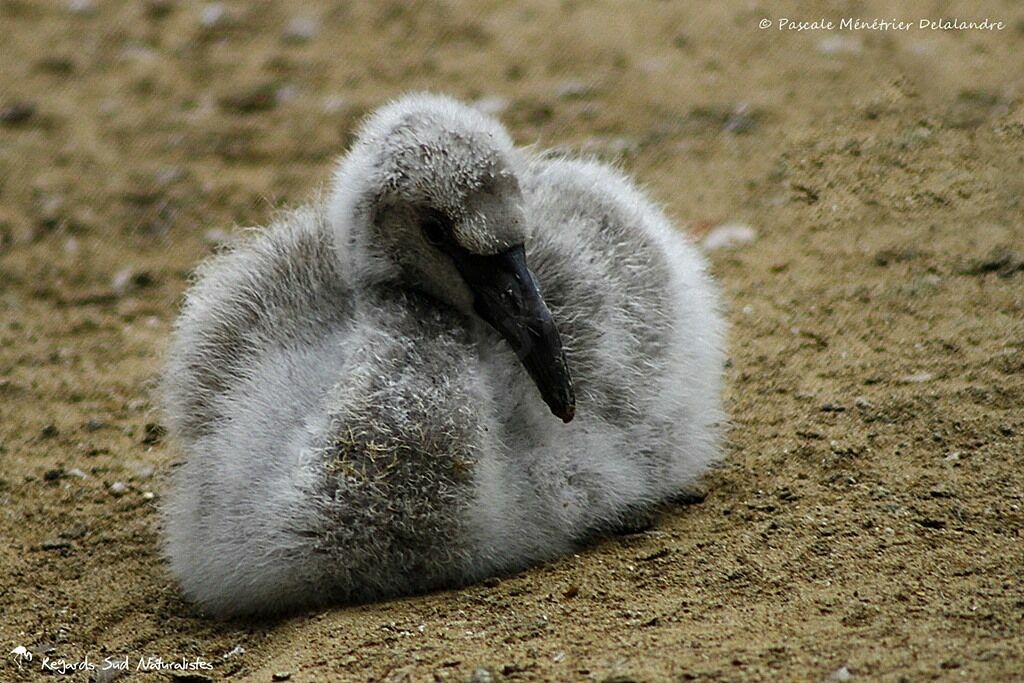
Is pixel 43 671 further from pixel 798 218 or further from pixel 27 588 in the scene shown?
pixel 798 218

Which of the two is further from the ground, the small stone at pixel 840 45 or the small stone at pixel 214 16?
the small stone at pixel 840 45

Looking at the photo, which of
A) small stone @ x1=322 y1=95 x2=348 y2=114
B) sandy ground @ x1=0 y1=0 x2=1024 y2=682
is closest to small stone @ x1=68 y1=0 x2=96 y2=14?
sandy ground @ x1=0 y1=0 x2=1024 y2=682

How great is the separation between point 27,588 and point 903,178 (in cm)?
397

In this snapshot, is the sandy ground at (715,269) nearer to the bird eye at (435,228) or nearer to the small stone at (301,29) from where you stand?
the small stone at (301,29)

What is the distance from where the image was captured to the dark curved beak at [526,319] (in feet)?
13.3

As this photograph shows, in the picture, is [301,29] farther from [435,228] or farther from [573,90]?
[435,228]

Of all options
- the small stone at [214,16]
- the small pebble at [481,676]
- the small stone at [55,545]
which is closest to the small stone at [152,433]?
the small stone at [55,545]

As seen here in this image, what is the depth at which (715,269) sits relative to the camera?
6238mm

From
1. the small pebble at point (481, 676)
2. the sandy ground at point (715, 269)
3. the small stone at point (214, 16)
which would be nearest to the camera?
the small pebble at point (481, 676)

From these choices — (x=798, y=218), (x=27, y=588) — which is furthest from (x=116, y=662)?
(x=798, y=218)

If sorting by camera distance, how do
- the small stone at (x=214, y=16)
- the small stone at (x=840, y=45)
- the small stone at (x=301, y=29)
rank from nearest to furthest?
the small stone at (x=840, y=45) < the small stone at (x=301, y=29) < the small stone at (x=214, y=16)

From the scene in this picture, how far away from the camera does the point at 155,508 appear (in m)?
5.14

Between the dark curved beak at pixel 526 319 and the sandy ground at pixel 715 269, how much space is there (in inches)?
21.1

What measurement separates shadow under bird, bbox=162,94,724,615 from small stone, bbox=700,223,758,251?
174 cm
